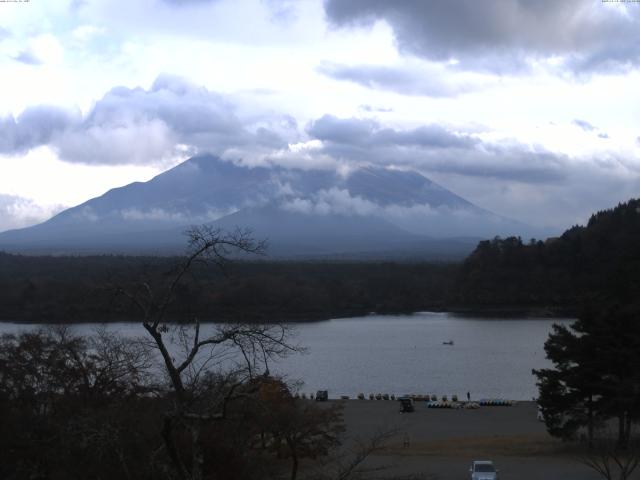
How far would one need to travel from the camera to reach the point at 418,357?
35.5 m

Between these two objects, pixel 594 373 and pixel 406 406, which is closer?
pixel 594 373

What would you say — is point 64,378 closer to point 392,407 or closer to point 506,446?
point 506,446

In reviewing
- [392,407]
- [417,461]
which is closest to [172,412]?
[417,461]

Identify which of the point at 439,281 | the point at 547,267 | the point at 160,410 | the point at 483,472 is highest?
the point at 547,267

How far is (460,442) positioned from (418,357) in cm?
1913

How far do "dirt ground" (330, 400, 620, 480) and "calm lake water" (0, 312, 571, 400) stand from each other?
10.2ft

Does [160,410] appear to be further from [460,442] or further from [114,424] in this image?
[460,442]

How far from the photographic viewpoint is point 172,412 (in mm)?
3795

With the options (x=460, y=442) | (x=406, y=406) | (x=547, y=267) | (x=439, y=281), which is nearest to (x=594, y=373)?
(x=460, y=442)

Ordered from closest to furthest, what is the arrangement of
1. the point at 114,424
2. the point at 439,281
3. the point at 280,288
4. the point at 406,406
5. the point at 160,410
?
1. the point at 114,424
2. the point at 160,410
3. the point at 406,406
4. the point at 280,288
5. the point at 439,281

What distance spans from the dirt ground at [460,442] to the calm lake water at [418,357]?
3123 mm

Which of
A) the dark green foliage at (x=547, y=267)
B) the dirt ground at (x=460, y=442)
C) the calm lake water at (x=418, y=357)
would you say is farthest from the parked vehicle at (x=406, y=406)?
the dark green foliage at (x=547, y=267)

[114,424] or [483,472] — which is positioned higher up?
[114,424]

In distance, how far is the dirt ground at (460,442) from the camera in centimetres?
1217
